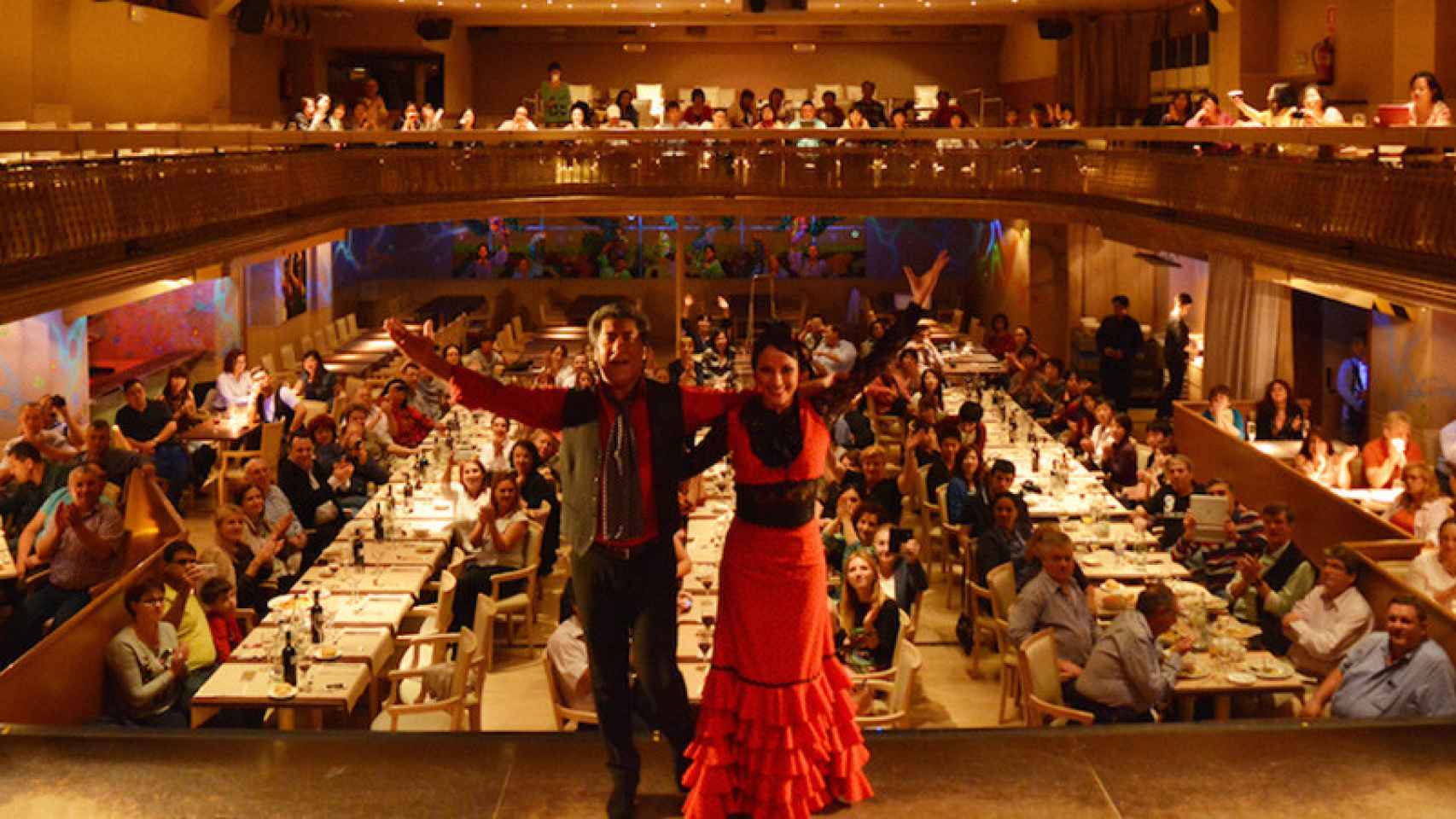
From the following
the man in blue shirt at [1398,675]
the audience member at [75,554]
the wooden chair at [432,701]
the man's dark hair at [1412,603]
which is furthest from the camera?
the audience member at [75,554]

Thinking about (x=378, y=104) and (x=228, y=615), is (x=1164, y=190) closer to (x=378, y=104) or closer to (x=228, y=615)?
(x=378, y=104)

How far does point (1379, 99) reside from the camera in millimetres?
17266

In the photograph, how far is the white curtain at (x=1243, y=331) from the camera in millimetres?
17188

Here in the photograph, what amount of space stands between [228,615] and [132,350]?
1221cm

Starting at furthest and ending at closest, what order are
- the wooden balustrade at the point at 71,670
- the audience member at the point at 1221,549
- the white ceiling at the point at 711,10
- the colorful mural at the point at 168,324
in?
the white ceiling at the point at 711,10, the colorful mural at the point at 168,324, the audience member at the point at 1221,549, the wooden balustrade at the point at 71,670

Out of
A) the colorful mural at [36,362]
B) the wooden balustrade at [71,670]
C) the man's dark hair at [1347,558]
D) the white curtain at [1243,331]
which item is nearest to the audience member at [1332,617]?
the man's dark hair at [1347,558]

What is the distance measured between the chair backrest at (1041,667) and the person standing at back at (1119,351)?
11654 mm

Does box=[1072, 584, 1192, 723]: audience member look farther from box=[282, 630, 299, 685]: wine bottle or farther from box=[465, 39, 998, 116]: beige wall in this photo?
box=[465, 39, 998, 116]: beige wall

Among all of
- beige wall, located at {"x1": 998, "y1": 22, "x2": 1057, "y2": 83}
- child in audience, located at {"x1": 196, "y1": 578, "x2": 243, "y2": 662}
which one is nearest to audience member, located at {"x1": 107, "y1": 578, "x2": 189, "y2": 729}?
child in audience, located at {"x1": 196, "y1": 578, "x2": 243, "y2": 662}

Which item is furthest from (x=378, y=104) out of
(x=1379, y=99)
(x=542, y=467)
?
(x=1379, y=99)

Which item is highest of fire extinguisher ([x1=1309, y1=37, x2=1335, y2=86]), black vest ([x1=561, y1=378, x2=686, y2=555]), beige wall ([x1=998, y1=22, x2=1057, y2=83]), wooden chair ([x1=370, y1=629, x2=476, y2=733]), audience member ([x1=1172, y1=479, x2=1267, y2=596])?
beige wall ([x1=998, y1=22, x2=1057, y2=83])

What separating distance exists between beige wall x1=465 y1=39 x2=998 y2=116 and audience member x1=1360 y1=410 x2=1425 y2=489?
1830 centimetres

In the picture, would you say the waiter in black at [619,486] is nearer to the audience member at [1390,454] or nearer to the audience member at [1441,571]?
the audience member at [1441,571]

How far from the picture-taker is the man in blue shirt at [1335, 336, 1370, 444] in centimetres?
1709
